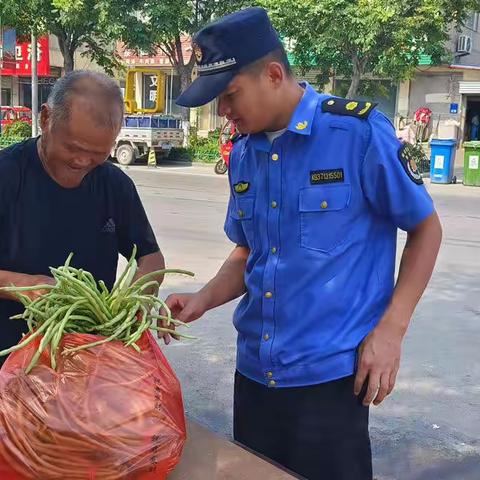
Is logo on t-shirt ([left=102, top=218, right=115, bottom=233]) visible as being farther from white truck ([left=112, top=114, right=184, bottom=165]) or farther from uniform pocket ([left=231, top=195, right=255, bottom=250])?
white truck ([left=112, top=114, right=184, bottom=165])

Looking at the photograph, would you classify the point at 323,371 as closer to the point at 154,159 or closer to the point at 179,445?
the point at 179,445

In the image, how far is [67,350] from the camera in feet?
3.99

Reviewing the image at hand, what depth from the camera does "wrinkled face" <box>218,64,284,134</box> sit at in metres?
1.57

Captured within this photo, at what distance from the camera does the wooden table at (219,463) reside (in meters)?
1.37

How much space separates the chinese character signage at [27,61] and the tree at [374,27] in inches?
554

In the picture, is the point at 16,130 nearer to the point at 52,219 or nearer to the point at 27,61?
the point at 27,61

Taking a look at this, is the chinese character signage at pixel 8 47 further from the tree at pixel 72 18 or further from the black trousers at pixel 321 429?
the black trousers at pixel 321 429

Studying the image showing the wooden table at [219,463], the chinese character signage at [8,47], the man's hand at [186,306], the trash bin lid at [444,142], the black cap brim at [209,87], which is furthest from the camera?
the chinese character signage at [8,47]

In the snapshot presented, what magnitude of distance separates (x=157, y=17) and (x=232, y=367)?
1395cm

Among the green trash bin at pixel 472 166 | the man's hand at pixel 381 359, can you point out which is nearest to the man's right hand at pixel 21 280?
the man's hand at pixel 381 359

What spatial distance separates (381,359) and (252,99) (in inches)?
26.5

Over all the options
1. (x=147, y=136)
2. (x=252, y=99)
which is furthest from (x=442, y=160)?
(x=252, y=99)

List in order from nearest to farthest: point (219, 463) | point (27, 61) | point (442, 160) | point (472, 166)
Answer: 1. point (219, 463)
2. point (472, 166)
3. point (442, 160)
4. point (27, 61)

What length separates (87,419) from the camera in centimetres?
115
